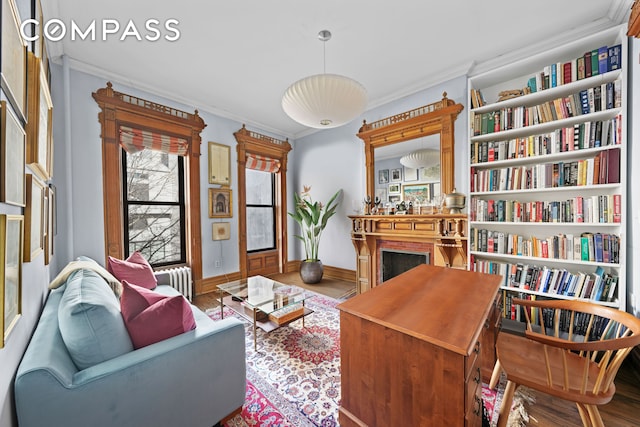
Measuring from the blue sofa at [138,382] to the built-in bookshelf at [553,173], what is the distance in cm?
255

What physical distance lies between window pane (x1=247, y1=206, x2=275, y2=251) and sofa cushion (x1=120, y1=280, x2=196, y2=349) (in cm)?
320

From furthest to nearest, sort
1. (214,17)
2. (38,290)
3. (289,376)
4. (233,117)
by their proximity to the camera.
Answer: (233,117)
(214,17)
(289,376)
(38,290)

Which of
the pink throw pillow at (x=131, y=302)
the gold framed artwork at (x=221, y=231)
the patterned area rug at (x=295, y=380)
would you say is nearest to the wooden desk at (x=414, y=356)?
the patterned area rug at (x=295, y=380)

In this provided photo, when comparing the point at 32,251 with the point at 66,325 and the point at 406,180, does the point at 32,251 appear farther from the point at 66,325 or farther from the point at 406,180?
the point at 406,180

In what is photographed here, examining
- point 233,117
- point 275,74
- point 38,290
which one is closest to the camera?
point 38,290

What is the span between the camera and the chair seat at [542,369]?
105 cm

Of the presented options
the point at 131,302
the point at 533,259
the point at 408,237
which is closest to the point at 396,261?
the point at 408,237

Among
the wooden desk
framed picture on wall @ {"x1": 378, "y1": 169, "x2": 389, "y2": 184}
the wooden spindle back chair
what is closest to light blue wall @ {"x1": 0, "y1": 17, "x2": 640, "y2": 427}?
framed picture on wall @ {"x1": 378, "y1": 169, "x2": 389, "y2": 184}

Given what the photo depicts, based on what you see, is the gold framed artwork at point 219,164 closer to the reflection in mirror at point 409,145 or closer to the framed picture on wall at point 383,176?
the reflection in mirror at point 409,145

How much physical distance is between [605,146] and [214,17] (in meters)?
3.34

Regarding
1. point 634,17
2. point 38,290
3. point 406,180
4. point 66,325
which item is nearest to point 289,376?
point 66,325

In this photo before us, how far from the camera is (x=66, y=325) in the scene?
1065mm

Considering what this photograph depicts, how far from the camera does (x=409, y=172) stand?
3.37m

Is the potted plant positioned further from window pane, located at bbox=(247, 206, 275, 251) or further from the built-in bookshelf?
the built-in bookshelf
